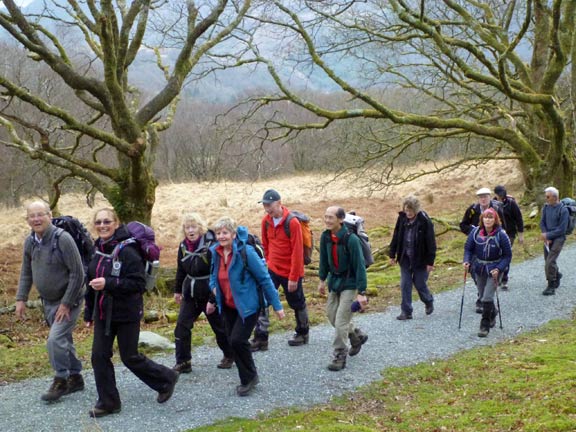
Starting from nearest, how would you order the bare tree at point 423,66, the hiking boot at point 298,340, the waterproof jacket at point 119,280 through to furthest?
the waterproof jacket at point 119,280 → the hiking boot at point 298,340 → the bare tree at point 423,66

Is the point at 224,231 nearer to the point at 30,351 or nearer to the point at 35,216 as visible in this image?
the point at 35,216

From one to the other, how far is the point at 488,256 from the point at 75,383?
236 inches

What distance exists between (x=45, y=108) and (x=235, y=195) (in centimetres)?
2567

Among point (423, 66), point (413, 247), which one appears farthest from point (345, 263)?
point (423, 66)

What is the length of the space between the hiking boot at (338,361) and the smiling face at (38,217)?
144 inches

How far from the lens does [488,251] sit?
9.22 metres

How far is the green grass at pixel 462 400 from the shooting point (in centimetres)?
566

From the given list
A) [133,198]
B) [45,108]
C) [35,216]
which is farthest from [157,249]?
[133,198]

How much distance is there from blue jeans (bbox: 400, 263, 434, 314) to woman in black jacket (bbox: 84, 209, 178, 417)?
5.22 meters

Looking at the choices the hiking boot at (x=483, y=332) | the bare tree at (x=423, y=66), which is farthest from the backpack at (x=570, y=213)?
the bare tree at (x=423, y=66)

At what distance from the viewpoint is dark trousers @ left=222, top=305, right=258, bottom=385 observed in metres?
6.49

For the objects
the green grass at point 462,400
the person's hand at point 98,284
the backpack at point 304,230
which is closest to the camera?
the green grass at point 462,400

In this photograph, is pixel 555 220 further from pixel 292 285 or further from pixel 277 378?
pixel 277 378

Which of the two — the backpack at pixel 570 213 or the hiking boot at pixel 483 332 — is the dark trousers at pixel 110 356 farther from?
the backpack at pixel 570 213
